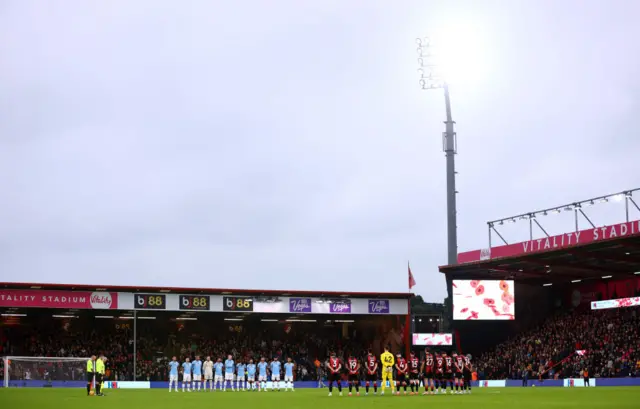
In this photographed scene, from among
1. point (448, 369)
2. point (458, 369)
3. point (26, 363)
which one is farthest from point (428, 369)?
point (26, 363)

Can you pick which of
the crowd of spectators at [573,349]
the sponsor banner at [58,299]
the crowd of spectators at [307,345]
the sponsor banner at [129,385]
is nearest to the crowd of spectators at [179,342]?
the crowd of spectators at [307,345]

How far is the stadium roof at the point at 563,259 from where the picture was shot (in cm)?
4691

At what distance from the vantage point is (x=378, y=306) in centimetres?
5775

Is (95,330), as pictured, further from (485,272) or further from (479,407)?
(479,407)

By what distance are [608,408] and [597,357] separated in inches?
1232

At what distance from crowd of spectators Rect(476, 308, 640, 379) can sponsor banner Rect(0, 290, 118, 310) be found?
24.0 metres

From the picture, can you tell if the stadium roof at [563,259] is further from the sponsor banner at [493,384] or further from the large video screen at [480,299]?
the sponsor banner at [493,384]

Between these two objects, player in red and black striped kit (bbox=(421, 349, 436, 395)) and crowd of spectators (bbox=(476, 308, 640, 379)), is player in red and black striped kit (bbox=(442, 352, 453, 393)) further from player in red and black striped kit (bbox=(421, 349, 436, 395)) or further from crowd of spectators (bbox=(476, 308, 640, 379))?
crowd of spectators (bbox=(476, 308, 640, 379))

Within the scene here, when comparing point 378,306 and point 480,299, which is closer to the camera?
point 480,299

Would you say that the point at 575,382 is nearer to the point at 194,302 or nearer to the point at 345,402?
the point at 194,302

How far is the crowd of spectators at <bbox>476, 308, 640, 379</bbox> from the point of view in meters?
51.8

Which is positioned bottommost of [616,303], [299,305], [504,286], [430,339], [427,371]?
[427,371]

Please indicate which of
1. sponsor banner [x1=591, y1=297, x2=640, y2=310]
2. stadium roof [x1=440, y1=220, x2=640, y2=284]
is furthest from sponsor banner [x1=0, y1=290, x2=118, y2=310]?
sponsor banner [x1=591, y1=297, x2=640, y2=310]

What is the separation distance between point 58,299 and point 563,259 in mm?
→ 29950
